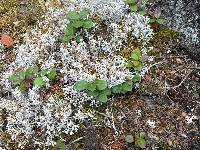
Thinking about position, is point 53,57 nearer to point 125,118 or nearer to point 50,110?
point 50,110

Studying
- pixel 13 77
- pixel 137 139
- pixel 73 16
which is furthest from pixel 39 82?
pixel 137 139

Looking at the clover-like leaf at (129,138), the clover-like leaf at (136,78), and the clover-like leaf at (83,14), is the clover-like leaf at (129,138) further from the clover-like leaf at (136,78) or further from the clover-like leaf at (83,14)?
the clover-like leaf at (83,14)

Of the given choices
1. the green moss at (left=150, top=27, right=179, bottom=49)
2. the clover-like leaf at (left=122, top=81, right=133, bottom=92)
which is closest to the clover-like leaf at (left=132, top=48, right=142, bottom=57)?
the green moss at (left=150, top=27, right=179, bottom=49)

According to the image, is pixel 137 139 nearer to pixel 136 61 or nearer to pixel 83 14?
pixel 136 61

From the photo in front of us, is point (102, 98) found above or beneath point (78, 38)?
beneath

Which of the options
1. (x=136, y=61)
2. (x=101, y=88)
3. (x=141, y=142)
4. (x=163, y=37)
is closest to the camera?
(x=141, y=142)

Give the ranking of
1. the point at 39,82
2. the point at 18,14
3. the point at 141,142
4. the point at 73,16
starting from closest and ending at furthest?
the point at 141,142 → the point at 39,82 → the point at 73,16 → the point at 18,14

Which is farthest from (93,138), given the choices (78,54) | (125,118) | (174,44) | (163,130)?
(174,44)
